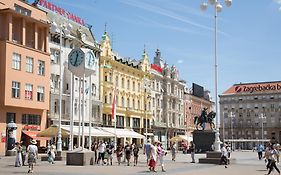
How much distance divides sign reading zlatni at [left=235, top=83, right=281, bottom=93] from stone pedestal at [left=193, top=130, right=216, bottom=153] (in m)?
94.3

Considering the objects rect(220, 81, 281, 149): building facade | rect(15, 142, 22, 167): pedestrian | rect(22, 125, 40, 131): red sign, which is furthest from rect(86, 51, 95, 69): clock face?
rect(220, 81, 281, 149): building facade

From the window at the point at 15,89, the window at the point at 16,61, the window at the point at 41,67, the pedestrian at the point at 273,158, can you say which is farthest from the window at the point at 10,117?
the pedestrian at the point at 273,158

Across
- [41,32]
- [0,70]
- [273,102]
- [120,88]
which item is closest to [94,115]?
[120,88]

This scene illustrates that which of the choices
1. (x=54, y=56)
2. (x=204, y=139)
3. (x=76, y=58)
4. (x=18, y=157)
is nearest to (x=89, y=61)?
(x=76, y=58)

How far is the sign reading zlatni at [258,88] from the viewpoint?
139125mm

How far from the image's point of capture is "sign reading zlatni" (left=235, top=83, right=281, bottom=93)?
13912 cm

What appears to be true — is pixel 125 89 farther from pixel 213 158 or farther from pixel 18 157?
pixel 18 157

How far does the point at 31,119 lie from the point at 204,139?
19345 millimetres

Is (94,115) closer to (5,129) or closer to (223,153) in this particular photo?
(5,129)

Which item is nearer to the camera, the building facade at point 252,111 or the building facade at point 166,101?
the building facade at point 166,101

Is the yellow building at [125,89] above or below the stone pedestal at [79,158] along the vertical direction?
above

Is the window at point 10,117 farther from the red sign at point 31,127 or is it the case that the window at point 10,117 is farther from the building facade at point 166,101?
the building facade at point 166,101

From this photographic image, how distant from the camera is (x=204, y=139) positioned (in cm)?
5009

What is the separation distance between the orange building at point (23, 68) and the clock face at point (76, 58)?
18647 millimetres
